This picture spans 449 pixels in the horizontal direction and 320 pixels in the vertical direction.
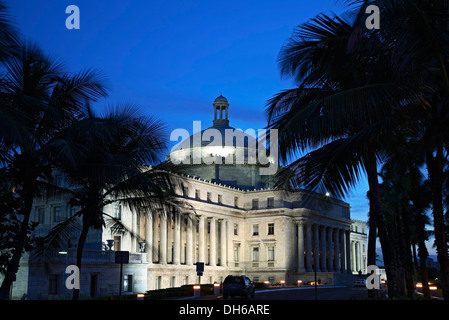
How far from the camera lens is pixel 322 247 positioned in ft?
345

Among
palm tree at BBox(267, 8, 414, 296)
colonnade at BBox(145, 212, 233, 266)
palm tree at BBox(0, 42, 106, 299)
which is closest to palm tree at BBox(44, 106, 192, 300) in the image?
palm tree at BBox(0, 42, 106, 299)

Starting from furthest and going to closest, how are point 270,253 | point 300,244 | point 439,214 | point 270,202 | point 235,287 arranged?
point 270,202 → point 300,244 → point 270,253 → point 235,287 → point 439,214

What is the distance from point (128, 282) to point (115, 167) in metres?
33.8

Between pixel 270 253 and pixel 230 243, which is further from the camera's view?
pixel 270 253

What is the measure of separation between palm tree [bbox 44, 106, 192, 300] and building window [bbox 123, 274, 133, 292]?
26778 mm

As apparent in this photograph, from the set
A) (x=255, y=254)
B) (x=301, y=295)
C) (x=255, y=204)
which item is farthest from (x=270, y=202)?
(x=301, y=295)

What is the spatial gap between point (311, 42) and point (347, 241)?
10463 centimetres

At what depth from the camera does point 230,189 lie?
100 m

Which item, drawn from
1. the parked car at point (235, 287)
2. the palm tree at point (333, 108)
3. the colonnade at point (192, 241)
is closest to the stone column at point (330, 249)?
the colonnade at point (192, 241)

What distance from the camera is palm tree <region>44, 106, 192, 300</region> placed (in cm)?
2197

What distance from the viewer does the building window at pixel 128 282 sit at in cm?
5331

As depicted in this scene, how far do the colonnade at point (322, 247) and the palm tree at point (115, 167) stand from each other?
235ft

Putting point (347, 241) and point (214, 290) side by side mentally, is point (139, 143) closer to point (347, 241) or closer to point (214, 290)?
point (214, 290)

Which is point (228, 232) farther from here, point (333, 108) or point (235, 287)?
point (333, 108)
